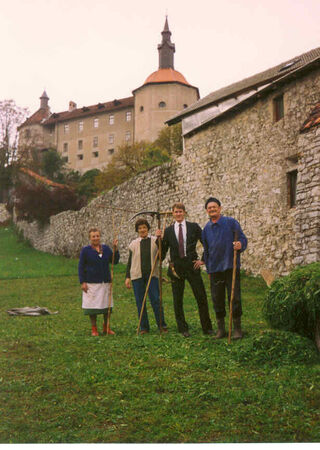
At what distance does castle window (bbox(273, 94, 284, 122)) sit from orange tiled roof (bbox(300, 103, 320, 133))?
1.46 meters

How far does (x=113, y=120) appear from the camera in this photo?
2188 inches

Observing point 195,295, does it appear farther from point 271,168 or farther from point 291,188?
point 271,168

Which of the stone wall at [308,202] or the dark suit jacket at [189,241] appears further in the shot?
the stone wall at [308,202]

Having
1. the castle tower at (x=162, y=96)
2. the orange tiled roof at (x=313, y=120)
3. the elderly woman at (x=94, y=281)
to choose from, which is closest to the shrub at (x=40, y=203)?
the castle tower at (x=162, y=96)

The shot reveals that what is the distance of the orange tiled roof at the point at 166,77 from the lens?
4594 centimetres

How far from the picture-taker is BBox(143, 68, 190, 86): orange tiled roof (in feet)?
151

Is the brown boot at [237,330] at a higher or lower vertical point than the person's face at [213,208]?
lower

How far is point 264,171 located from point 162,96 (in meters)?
35.5

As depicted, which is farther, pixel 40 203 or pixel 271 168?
pixel 40 203

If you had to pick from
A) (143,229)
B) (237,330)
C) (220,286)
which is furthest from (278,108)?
(237,330)

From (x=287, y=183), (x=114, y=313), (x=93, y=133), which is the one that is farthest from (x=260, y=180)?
(x=93, y=133)

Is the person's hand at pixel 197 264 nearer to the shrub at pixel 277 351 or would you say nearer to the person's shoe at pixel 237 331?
the person's shoe at pixel 237 331

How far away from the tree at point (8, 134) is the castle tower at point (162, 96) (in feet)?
71.4
